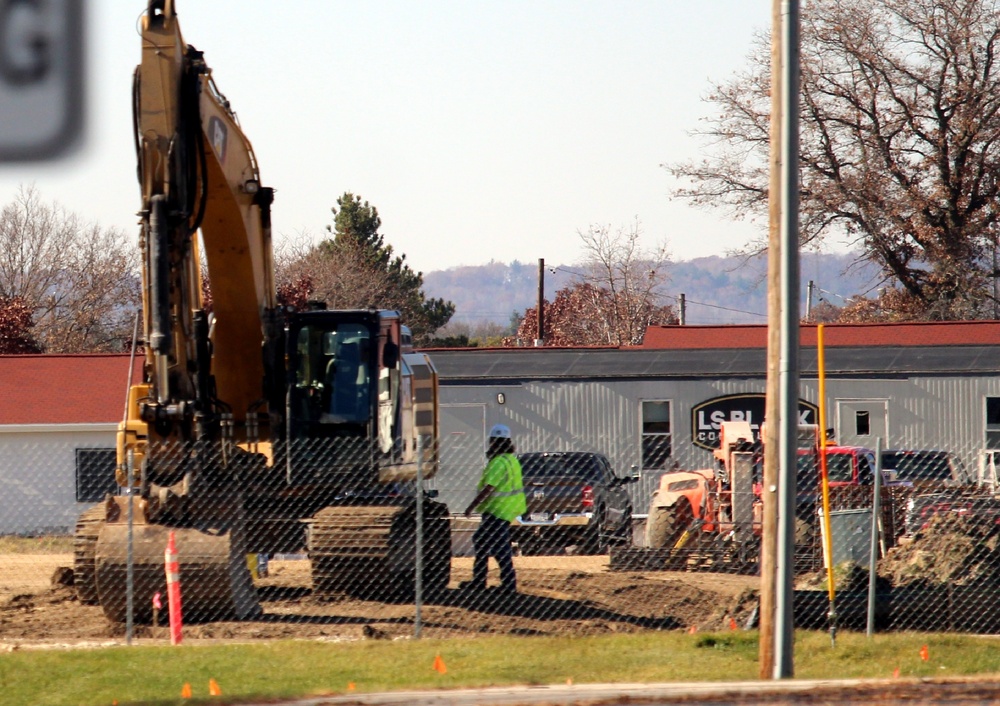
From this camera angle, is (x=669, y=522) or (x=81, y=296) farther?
(x=81, y=296)

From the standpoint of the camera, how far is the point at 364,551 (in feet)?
42.7

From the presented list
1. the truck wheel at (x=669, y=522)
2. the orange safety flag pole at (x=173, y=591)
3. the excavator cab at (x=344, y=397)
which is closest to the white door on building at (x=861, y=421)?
the truck wheel at (x=669, y=522)

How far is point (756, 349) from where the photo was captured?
2655cm

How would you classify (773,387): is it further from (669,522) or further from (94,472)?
(94,472)

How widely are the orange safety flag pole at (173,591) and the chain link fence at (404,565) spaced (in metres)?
0.03

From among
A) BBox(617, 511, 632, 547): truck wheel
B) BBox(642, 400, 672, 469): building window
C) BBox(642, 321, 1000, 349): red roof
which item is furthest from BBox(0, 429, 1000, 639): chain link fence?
BBox(642, 321, 1000, 349): red roof

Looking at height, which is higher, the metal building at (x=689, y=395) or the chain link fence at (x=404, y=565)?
the metal building at (x=689, y=395)

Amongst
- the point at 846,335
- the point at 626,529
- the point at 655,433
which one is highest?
the point at 846,335

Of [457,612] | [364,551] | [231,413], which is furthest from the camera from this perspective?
[231,413]

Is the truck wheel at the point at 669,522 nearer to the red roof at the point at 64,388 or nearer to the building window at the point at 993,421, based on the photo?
the building window at the point at 993,421

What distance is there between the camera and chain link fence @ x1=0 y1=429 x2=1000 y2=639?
1198cm

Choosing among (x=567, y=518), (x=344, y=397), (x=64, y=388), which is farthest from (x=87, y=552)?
(x=64, y=388)

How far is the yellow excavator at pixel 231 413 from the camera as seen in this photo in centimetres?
1137

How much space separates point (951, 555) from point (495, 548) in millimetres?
4488
